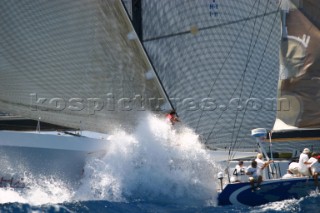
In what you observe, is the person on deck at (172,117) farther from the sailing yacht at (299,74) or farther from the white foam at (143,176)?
the sailing yacht at (299,74)

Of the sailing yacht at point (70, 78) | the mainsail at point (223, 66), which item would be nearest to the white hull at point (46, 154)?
the sailing yacht at point (70, 78)

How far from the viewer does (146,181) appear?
12555 mm

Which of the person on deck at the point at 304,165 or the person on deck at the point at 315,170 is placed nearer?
the person on deck at the point at 315,170

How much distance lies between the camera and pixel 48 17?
13062 millimetres

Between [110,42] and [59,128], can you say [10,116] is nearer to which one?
[59,128]

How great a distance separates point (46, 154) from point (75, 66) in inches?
61.7

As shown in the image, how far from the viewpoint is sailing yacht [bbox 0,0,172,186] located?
1295 cm

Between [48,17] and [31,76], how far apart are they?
1.02 metres

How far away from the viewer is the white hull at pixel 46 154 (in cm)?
1256

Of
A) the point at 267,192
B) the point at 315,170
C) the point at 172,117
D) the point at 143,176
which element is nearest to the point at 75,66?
the point at 172,117

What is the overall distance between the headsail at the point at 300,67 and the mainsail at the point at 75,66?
2.16 m

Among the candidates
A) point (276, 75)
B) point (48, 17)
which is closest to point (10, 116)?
point (48, 17)

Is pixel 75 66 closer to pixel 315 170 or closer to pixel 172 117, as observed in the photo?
pixel 172 117

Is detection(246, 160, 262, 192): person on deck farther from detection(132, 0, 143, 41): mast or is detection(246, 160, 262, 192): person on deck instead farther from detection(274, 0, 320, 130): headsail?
detection(132, 0, 143, 41): mast
